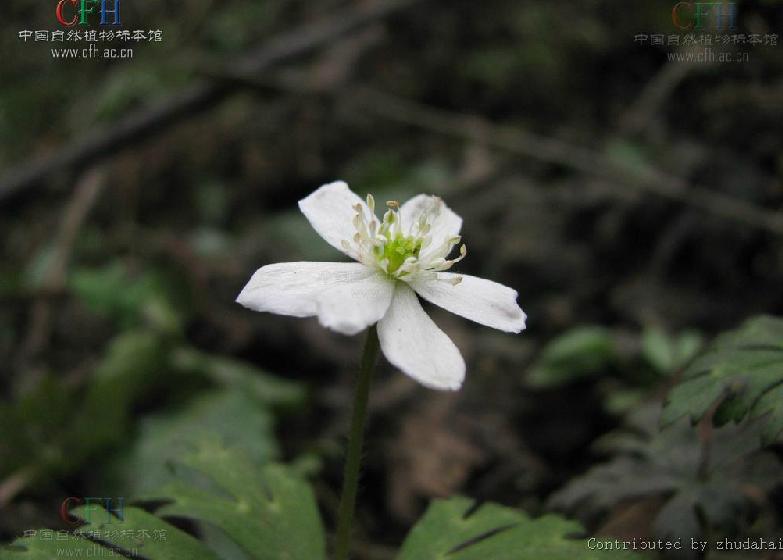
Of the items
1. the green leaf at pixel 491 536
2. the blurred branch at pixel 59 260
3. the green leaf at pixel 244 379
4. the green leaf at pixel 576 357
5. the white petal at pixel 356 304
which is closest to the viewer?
the white petal at pixel 356 304

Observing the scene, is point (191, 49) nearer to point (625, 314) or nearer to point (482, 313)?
point (625, 314)

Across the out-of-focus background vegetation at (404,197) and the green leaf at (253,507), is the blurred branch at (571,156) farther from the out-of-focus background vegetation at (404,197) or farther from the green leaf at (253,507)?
the green leaf at (253,507)

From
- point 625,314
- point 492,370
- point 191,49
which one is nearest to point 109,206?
point 191,49

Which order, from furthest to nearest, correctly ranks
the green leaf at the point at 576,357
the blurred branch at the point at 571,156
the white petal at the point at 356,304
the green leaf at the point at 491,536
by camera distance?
the blurred branch at the point at 571,156 < the green leaf at the point at 576,357 < the green leaf at the point at 491,536 < the white petal at the point at 356,304

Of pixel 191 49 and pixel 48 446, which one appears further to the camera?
pixel 191 49

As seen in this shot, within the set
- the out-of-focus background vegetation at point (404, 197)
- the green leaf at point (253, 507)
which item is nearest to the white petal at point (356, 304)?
the green leaf at point (253, 507)

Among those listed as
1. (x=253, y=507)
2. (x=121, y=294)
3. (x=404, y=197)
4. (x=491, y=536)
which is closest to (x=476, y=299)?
(x=491, y=536)
